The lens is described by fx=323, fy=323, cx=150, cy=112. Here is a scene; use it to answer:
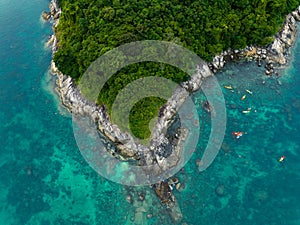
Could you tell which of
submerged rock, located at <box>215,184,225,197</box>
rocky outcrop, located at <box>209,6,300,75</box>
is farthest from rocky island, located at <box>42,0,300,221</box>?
submerged rock, located at <box>215,184,225,197</box>

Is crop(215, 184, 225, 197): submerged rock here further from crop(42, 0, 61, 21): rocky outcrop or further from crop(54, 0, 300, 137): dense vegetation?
crop(42, 0, 61, 21): rocky outcrop

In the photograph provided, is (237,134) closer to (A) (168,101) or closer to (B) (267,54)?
(A) (168,101)

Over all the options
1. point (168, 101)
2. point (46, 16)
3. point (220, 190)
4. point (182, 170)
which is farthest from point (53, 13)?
point (220, 190)

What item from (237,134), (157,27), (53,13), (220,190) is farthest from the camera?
(53,13)

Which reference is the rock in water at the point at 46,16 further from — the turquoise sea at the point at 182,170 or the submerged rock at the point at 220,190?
the submerged rock at the point at 220,190

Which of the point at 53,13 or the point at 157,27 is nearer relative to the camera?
the point at 157,27

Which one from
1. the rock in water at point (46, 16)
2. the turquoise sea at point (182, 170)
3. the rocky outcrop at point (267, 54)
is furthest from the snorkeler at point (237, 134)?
the rock in water at point (46, 16)

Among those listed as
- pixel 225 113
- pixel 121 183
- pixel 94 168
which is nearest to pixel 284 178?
pixel 225 113
